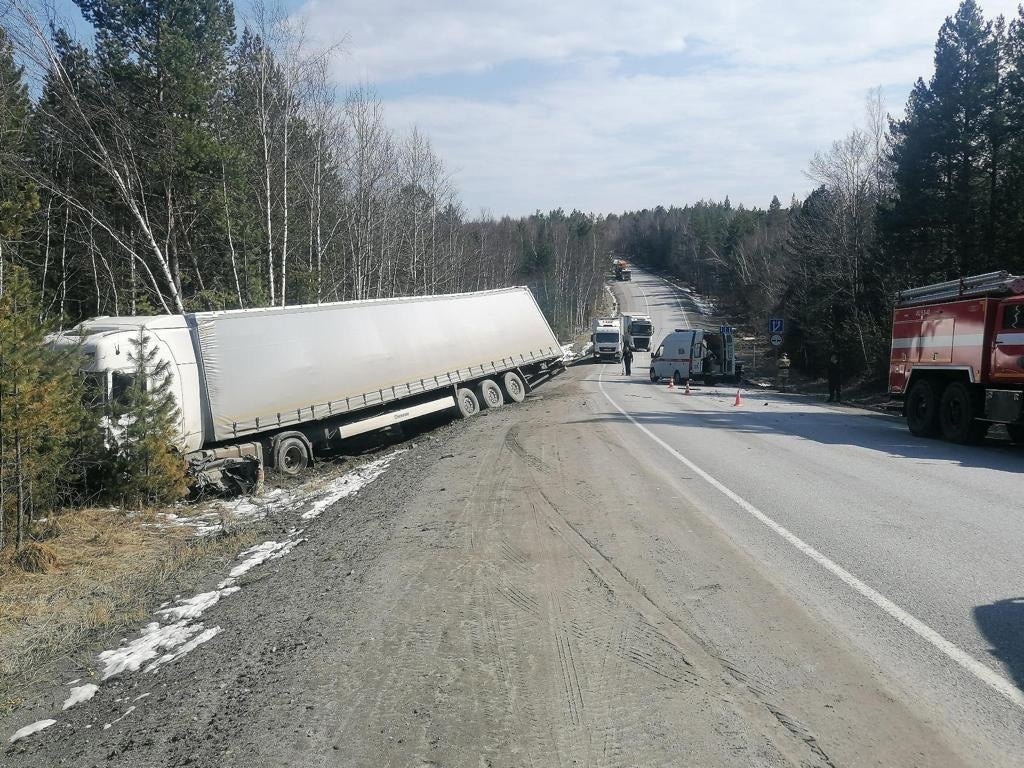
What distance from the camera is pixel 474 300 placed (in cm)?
2302

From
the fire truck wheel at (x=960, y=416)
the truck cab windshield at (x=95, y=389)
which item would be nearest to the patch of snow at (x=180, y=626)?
the truck cab windshield at (x=95, y=389)

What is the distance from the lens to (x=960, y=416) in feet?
Answer: 49.1

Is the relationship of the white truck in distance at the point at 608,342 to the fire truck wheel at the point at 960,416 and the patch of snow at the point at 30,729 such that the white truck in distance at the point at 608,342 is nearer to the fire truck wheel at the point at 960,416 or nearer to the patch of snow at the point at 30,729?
the fire truck wheel at the point at 960,416

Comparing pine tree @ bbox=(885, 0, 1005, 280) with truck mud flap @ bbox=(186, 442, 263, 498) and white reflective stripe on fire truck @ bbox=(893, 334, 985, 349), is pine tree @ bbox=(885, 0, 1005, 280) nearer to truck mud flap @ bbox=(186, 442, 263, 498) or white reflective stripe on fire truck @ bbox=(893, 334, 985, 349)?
white reflective stripe on fire truck @ bbox=(893, 334, 985, 349)

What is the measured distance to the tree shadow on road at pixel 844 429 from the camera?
12.9 meters

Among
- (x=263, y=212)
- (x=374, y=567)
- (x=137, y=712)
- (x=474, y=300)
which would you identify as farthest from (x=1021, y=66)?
(x=137, y=712)

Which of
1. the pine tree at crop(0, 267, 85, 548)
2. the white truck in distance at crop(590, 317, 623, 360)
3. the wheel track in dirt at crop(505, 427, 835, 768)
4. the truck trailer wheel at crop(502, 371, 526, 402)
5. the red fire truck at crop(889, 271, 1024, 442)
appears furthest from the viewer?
the white truck in distance at crop(590, 317, 623, 360)

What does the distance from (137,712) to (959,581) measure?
236 inches

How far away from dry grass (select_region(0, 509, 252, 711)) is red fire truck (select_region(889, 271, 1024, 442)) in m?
13.4

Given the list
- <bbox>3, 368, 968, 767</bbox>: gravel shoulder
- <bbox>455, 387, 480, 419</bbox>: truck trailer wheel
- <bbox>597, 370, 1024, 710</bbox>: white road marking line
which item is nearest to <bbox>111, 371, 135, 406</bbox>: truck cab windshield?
<bbox>3, 368, 968, 767</bbox>: gravel shoulder

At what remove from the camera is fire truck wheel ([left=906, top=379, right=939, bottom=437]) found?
16.0m

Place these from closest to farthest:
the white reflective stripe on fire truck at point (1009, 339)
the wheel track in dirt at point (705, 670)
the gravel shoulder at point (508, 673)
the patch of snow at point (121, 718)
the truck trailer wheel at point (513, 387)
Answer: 1. the wheel track in dirt at point (705, 670)
2. the gravel shoulder at point (508, 673)
3. the patch of snow at point (121, 718)
4. the white reflective stripe on fire truck at point (1009, 339)
5. the truck trailer wheel at point (513, 387)

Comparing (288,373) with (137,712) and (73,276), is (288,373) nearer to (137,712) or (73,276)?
(137,712)

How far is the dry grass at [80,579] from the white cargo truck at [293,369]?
2557 millimetres
